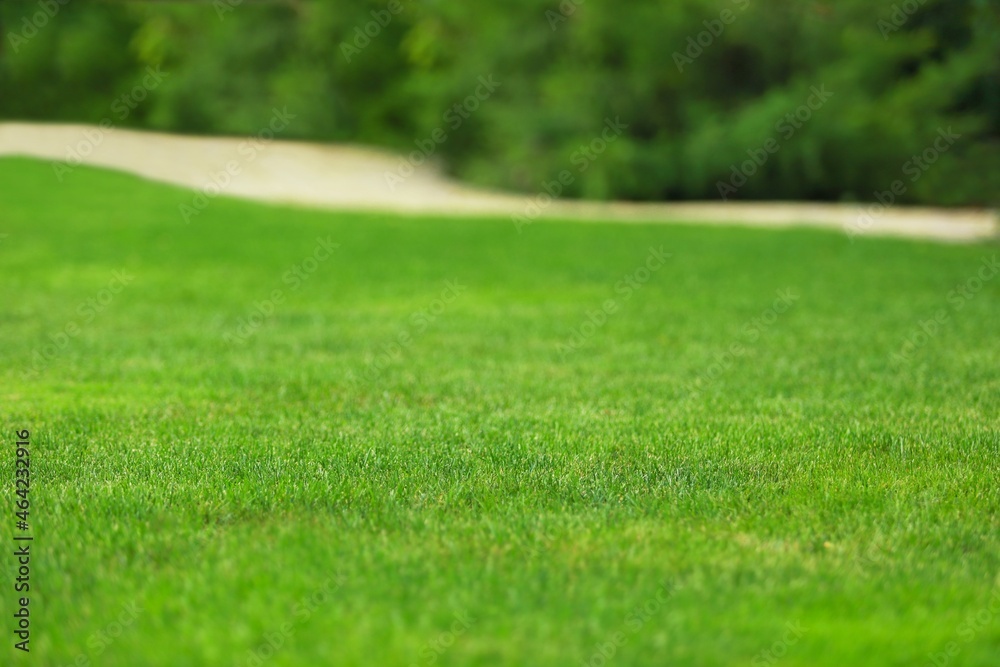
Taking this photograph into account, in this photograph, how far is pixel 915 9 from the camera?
2303cm

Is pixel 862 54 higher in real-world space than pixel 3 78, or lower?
higher

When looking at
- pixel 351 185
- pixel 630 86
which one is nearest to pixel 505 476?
pixel 630 86

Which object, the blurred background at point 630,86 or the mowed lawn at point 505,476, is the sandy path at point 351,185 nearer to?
the blurred background at point 630,86

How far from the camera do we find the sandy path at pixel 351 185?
20344mm

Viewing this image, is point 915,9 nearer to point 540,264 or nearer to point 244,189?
point 540,264

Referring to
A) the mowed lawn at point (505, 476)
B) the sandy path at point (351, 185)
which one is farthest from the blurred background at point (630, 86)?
the mowed lawn at point (505, 476)

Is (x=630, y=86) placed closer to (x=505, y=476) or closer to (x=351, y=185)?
(x=351, y=185)

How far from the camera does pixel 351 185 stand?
1005 inches

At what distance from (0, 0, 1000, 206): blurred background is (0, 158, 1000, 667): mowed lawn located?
12.2 m

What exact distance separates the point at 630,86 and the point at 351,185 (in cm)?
739

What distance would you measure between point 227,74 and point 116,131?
4404mm

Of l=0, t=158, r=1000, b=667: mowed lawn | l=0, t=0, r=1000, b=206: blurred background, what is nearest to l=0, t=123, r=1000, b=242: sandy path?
l=0, t=0, r=1000, b=206: blurred background

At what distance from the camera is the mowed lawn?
3293mm

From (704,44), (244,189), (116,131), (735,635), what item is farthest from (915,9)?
(735,635)
